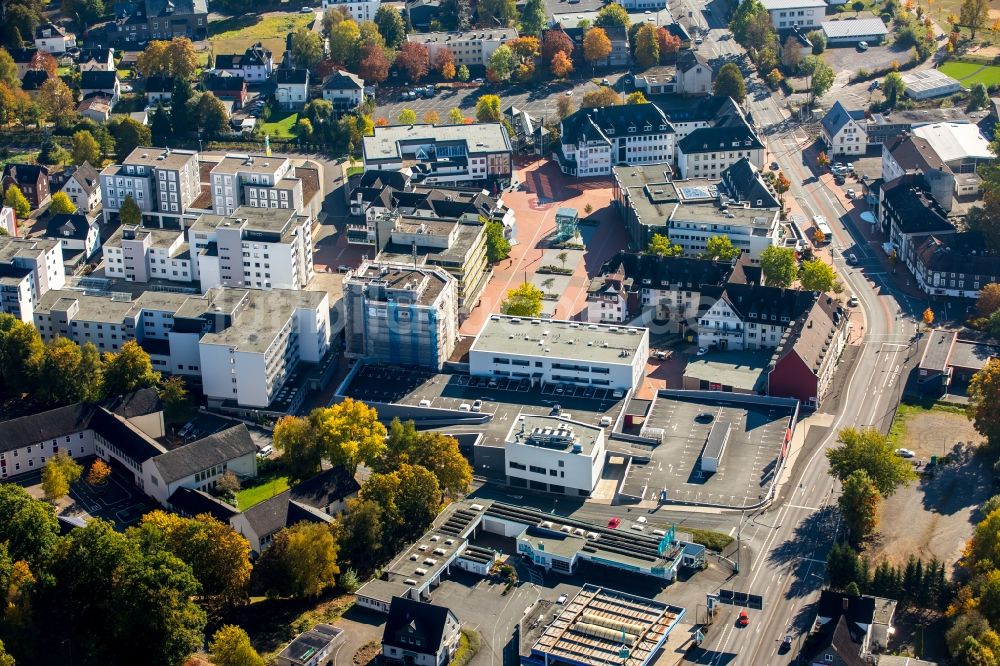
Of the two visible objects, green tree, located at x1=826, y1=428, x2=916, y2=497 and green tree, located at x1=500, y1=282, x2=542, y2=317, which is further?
green tree, located at x1=500, y1=282, x2=542, y2=317

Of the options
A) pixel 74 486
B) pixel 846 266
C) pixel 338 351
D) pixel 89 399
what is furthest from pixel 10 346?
pixel 846 266

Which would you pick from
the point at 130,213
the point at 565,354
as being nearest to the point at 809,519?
the point at 565,354

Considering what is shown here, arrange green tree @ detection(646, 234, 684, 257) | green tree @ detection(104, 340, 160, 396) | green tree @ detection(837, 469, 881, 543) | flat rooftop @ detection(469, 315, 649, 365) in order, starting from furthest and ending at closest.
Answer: green tree @ detection(646, 234, 684, 257) → flat rooftop @ detection(469, 315, 649, 365) → green tree @ detection(104, 340, 160, 396) → green tree @ detection(837, 469, 881, 543)

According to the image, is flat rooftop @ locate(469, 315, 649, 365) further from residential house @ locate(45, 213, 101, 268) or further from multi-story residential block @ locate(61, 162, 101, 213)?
multi-story residential block @ locate(61, 162, 101, 213)

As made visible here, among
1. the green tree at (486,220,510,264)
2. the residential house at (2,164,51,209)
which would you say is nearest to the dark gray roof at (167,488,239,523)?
the green tree at (486,220,510,264)

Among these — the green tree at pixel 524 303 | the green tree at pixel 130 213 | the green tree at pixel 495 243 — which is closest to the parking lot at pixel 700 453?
the green tree at pixel 524 303

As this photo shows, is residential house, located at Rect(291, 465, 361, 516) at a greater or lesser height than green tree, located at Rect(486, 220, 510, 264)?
lesser

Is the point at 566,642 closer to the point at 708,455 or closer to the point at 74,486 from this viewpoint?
the point at 708,455
